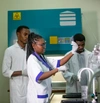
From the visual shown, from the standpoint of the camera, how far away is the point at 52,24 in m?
3.06

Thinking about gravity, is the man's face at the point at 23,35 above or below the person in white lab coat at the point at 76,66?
above

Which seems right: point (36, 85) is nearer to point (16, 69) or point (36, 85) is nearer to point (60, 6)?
point (16, 69)

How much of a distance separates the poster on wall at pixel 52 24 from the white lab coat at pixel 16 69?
0.47m

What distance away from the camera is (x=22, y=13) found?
10.1 ft

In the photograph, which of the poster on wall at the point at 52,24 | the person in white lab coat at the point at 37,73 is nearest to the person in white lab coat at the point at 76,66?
the poster on wall at the point at 52,24

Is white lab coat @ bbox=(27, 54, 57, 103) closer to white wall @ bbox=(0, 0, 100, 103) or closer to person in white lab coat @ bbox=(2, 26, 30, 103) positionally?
person in white lab coat @ bbox=(2, 26, 30, 103)

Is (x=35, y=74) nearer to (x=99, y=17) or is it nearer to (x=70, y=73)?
(x=70, y=73)

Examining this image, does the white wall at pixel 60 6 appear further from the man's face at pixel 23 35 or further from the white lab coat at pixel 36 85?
the white lab coat at pixel 36 85

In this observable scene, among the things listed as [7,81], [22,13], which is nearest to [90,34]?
[22,13]

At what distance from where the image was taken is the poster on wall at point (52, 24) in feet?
9.93

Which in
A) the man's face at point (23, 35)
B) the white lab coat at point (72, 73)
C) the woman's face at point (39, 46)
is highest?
the man's face at point (23, 35)

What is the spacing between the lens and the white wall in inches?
125

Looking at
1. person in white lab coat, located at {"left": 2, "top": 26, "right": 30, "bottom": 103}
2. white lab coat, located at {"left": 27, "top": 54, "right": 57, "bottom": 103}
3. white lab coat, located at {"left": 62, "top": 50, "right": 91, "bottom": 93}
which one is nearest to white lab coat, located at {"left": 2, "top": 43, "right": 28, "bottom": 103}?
person in white lab coat, located at {"left": 2, "top": 26, "right": 30, "bottom": 103}

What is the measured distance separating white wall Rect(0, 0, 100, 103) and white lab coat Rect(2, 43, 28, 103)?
0.64 m
